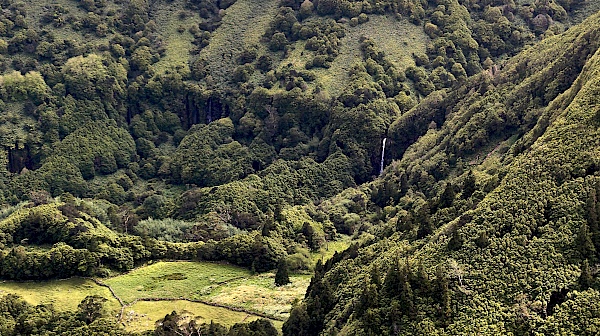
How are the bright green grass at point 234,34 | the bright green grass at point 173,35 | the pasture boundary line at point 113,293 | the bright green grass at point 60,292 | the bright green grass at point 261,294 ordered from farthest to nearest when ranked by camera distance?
the bright green grass at point 173,35
the bright green grass at point 234,34
the bright green grass at point 261,294
the bright green grass at point 60,292
the pasture boundary line at point 113,293

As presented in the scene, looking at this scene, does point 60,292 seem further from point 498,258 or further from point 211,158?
point 211,158

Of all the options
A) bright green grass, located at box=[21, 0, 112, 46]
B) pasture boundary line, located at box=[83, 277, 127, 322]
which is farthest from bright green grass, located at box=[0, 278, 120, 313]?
bright green grass, located at box=[21, 0, 112, 46]

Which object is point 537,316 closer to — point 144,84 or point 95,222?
point 95,222

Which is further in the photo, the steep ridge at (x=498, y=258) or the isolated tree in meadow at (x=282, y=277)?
the isolated tree in meadow at (x=282, y=277)

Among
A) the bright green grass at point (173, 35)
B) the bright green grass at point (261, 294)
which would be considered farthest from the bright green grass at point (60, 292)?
the bright green grass at point (173, 35)

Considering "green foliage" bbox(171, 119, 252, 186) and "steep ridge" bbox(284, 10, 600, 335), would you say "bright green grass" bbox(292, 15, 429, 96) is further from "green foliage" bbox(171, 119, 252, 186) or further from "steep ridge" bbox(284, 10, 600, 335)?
"steep ridge" bbox(284, 10, 600, 335)

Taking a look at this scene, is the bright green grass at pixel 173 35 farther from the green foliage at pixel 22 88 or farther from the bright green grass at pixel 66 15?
the green foliage at pixel 22 88

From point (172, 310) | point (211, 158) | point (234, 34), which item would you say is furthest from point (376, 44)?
point (172, 310)
